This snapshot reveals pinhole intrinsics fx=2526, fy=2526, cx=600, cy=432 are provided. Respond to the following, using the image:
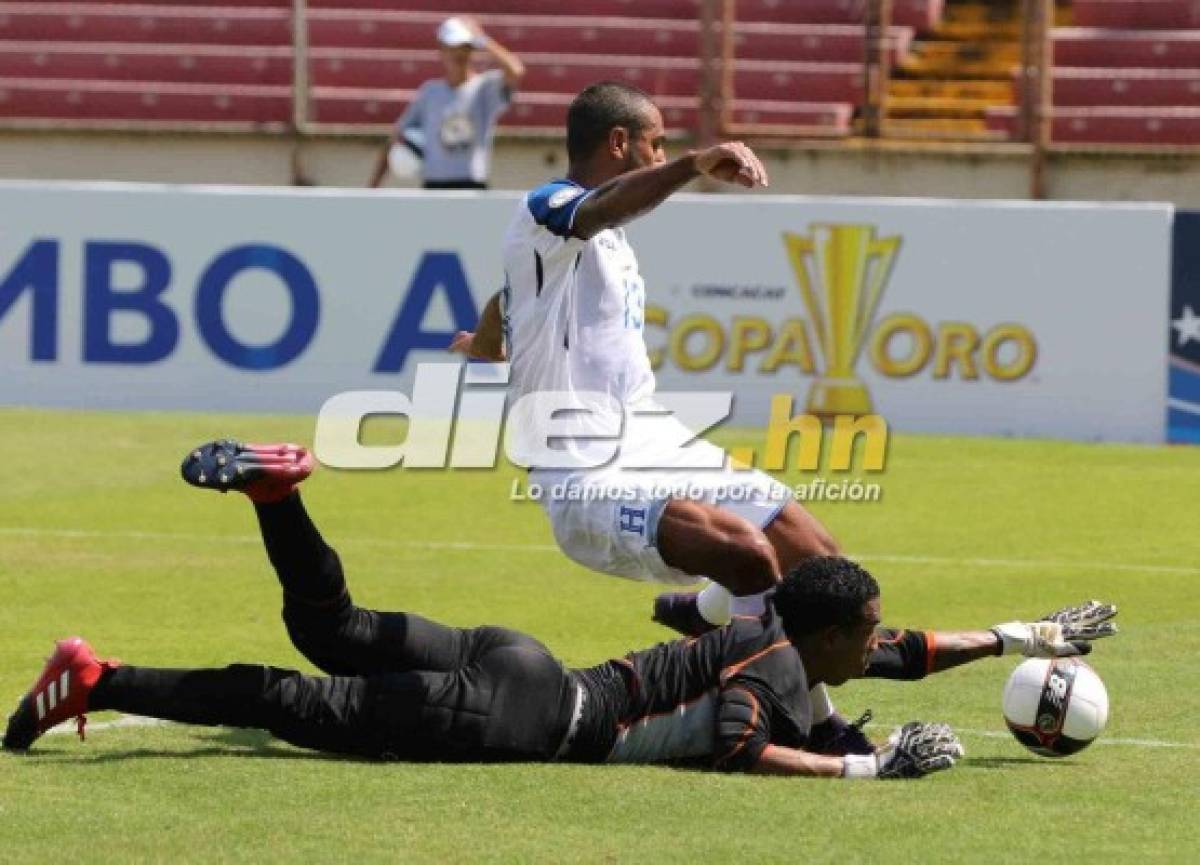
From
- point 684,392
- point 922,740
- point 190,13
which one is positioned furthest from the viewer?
point 190,13

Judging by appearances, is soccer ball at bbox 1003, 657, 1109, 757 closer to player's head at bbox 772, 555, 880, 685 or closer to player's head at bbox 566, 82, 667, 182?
player's head at bbox 772, 555, 880, 685

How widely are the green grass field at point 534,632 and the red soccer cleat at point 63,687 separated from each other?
0.14 meters

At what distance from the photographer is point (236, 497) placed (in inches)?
640

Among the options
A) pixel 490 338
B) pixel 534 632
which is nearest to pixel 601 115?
pixel 490 338

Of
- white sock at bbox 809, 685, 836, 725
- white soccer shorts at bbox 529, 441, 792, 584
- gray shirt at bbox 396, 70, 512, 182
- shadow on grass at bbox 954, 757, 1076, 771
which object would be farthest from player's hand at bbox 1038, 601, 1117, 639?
gray shirt at bbox 396, 70, 512, 182

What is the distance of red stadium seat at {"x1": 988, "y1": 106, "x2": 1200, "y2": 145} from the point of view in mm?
23938

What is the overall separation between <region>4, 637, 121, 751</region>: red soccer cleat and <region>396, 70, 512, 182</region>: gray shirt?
13.1 meters

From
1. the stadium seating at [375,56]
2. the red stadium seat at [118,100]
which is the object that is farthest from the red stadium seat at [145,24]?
the red stadium seat at [118,100]

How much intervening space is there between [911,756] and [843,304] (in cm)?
1094

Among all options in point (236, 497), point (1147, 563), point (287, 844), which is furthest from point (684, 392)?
point (287, 844)

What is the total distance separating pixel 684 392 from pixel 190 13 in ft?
31.8

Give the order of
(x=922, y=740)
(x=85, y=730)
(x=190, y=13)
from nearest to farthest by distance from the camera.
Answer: (x=922, y=740) → (x=85, y=730) → (x=190, y=13)

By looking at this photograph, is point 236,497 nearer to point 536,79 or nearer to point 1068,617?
point 1068,617

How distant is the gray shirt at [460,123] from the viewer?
21031 millimetres
